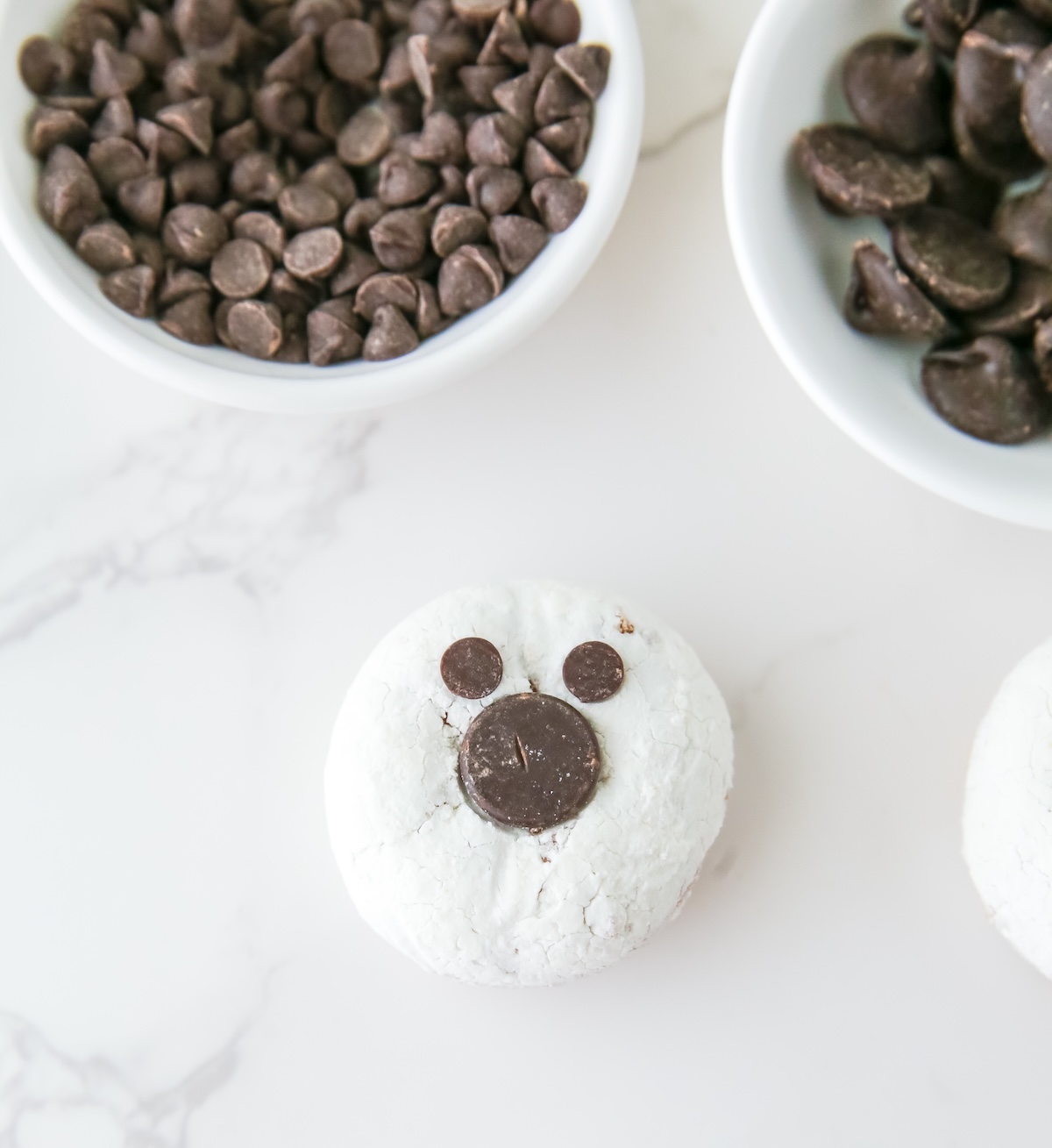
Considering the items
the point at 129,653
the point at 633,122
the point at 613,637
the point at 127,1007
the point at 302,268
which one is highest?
the point at 633,122

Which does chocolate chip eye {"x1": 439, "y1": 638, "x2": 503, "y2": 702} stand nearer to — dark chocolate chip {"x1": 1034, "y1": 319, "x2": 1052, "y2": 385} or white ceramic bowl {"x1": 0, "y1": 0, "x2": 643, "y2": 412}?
white ceramic bowl {"x1": 0, "y1": 0, "x2": 643, "y2": 412}

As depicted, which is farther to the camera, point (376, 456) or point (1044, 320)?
point (376, 456)

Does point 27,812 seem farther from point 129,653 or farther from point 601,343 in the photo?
point 601,343

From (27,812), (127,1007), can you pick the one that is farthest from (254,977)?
(27,812)

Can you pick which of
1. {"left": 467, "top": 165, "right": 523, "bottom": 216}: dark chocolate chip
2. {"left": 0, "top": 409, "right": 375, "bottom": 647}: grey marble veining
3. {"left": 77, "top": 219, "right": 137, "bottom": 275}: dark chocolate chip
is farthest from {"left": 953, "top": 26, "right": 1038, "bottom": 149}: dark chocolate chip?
{"left": 77, "top": 219, "right": 137, "bottom": 275}: dark chocolate chip

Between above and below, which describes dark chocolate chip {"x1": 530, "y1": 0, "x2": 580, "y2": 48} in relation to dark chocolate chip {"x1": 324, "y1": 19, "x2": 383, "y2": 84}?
above

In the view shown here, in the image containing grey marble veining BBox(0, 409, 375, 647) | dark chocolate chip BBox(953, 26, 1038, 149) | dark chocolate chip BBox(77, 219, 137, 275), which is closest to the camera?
dark chocolate chip BBox(953, 26, 1038, 149)
